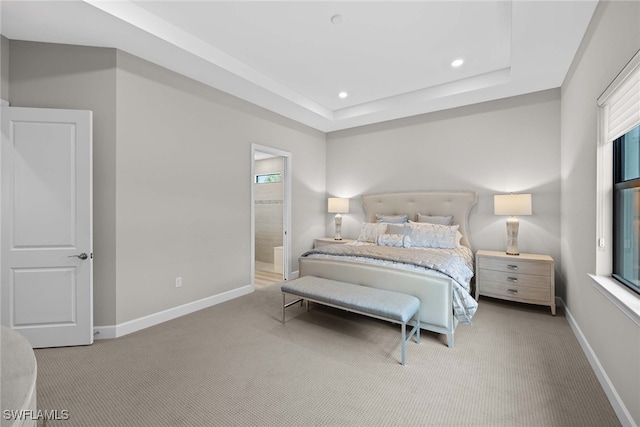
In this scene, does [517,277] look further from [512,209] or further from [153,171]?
[153,171]

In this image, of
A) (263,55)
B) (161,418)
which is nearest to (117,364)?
(161,418)

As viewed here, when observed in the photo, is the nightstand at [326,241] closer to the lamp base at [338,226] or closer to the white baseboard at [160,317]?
the lamp base at [338,226]

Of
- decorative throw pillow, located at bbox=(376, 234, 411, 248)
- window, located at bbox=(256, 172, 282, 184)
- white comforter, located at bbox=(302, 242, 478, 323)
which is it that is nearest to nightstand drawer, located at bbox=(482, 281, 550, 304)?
white comforter, located at bbox=(302, 242, 478, 323)

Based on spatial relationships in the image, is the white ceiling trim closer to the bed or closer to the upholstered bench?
the bed

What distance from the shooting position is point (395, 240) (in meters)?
3.77

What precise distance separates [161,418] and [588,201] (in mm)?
3545

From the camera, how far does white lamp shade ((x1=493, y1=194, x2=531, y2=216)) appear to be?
3.39 metres

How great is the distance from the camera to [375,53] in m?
3.08

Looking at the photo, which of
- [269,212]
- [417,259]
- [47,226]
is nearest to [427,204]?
[417,259]

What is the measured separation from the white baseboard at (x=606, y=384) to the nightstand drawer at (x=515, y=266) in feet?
2.26

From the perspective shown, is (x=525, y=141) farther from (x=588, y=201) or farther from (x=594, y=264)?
(x=594, y=264)

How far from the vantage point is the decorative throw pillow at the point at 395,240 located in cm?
372

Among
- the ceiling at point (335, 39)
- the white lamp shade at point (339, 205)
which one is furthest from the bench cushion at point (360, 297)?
the ceiling at point (335, 39)

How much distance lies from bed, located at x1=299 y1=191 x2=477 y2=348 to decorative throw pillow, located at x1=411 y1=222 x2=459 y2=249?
13mm
